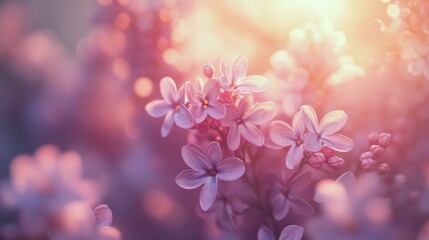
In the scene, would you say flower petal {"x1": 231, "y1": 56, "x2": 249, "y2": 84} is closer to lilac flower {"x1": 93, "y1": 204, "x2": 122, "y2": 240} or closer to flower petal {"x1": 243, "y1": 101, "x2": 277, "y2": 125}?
flower petal {"x1": 243, "y1": 101, "x2": 277, "y2": 125}

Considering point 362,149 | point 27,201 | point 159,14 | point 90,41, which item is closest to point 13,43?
point 90,41

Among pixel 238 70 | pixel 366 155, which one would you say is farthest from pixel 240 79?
pixel 366 155

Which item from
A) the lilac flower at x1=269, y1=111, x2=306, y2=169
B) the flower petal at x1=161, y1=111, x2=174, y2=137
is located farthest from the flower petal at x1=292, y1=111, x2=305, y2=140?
the flower petal at x1=161, y1=111, x2=174, y2=137

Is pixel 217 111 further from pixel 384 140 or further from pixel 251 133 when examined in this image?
pixel 384 140

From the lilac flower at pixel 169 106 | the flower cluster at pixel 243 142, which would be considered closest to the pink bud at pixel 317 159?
the flower cluster at pixel 243 142

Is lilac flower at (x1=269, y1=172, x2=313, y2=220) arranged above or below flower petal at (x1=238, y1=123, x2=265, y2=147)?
below

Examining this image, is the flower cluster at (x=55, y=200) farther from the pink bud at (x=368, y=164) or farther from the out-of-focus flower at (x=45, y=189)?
the pink bud at (x=368, y=164)
